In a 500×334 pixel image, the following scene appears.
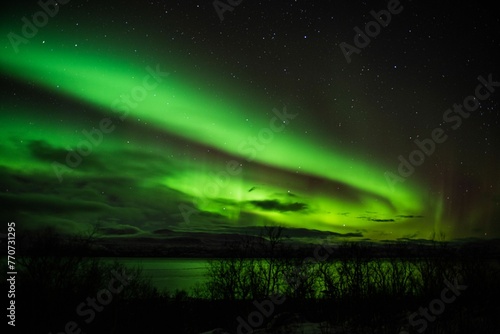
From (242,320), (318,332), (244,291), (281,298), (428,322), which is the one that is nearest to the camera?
(428,322)

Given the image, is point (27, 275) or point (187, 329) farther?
point (27, 275)

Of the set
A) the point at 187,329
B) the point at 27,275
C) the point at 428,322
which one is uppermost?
the point at 428,322

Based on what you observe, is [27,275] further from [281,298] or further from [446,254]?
[446,254]

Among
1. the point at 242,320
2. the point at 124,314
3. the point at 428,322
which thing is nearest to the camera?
the point at 428,322

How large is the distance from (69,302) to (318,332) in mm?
30724

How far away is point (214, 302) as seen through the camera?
175ft

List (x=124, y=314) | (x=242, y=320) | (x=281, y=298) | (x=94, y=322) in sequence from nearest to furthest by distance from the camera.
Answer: (x=94, y=322) < (x=124, y=314) < (x=242, y=320) < (x=281, y=298)

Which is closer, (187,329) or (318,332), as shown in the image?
(318,332)

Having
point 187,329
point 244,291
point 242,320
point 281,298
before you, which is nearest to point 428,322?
point 187,329

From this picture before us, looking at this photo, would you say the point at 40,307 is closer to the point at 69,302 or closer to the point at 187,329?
the point at 69,302

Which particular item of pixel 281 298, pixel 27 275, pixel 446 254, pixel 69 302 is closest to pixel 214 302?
pixel 281 298

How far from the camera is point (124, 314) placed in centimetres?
3856

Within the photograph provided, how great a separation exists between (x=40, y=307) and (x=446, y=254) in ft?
143

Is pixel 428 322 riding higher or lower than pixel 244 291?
higher
